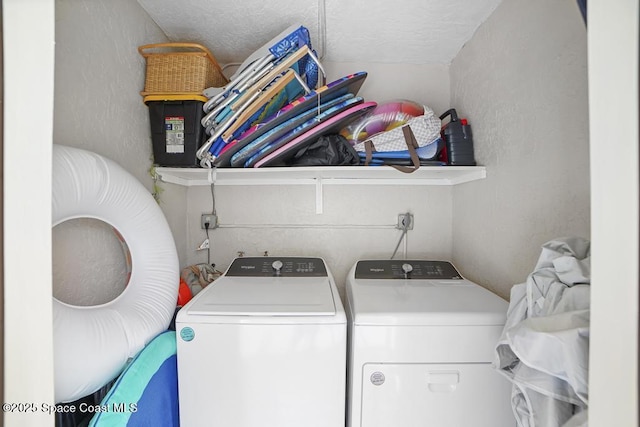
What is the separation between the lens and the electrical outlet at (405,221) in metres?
1.83

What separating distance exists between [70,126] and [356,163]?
43.9 inches

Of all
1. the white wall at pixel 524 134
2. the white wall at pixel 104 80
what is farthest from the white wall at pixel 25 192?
the white wall at pixel 524 134

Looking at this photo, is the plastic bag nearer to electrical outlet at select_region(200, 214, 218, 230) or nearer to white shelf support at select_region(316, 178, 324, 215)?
white shelf support at select_region(316, 178, 324, 215)

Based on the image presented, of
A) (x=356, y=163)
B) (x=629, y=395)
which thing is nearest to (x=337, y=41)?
(x=356, y=163)

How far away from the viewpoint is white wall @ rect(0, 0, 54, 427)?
0.53 m

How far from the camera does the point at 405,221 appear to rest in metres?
1.83

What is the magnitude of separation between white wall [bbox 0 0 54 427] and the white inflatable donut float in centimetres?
25

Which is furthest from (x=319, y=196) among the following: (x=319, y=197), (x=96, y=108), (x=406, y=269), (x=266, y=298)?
(x=96, y=108)

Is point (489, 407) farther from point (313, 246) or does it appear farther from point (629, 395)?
point (313, 246)

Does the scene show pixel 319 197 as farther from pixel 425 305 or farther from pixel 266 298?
pixel 425 305

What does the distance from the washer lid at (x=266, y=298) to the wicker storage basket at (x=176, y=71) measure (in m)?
0.94

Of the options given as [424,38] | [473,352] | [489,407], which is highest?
[424,38]

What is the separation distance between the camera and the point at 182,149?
4.76 ft

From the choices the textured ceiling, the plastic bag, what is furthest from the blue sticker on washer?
the textured ceiling
